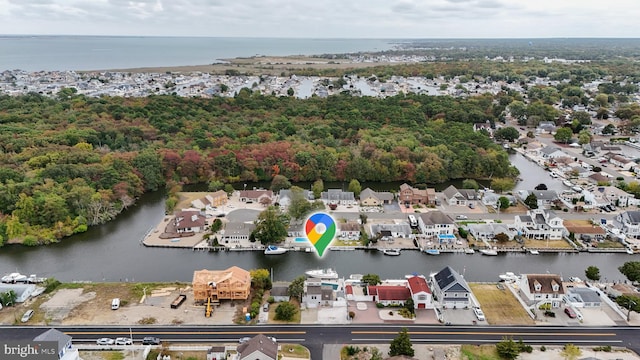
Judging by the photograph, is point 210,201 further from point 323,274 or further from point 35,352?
point 35,352

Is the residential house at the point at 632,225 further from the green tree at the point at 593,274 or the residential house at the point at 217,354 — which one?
the residential house at the point at 217,354

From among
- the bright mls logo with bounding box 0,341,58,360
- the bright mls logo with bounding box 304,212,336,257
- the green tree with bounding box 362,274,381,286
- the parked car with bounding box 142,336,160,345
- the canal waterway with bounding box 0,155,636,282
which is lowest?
the canal waterway with bounding box 0,155,636,282

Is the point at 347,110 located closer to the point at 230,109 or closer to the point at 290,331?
the point at 230,109

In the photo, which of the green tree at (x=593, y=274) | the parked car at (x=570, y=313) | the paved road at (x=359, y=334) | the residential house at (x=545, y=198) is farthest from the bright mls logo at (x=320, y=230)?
the residential house at (x=545, y=198)

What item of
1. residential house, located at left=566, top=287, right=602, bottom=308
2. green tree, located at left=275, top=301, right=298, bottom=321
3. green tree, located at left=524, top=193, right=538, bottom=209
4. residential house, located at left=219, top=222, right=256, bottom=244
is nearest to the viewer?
green tree, located at left=275, top=301, right=298, bottom=321

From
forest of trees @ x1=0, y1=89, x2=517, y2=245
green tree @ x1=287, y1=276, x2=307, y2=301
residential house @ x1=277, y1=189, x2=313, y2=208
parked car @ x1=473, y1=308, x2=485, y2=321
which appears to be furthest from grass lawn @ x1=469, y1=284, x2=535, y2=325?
forest of trees @ x1=0, y1=89, x2=517, y2=245

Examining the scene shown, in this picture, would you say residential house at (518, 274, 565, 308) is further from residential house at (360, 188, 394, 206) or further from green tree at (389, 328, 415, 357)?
residential house at (360, 188, 394, 206)

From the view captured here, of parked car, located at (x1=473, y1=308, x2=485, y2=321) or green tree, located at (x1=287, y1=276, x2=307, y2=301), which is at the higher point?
green tree, located at (x1=287, y1=276, x2=307, y2=301)
